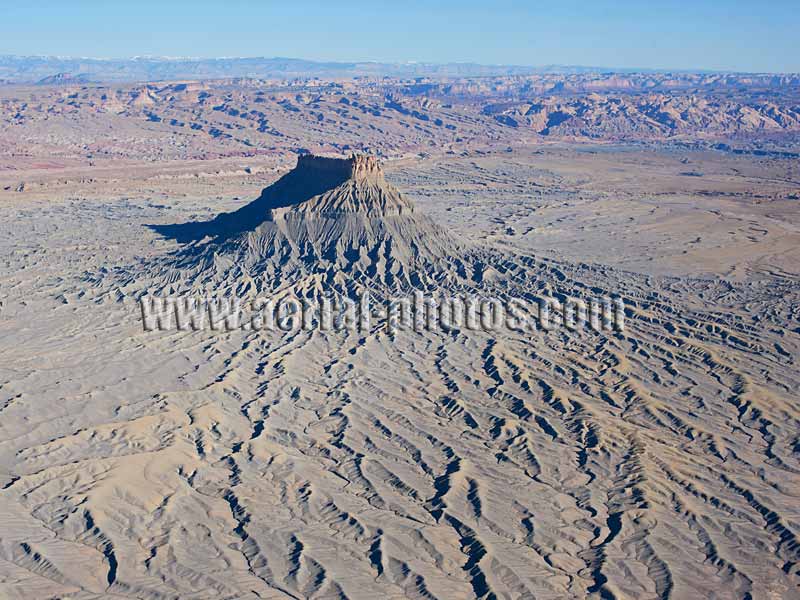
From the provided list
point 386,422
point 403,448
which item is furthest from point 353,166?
point 403,448

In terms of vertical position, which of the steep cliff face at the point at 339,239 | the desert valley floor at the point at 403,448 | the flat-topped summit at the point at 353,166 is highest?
the flat-topped summit at the point at 353,166

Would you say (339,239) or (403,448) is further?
(339,239)

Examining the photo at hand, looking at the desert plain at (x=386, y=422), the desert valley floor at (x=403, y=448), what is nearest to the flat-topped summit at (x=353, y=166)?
the desert plain at (x=386, y=422)

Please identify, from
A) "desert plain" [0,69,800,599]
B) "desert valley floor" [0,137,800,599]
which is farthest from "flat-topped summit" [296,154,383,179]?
"desert valley floor" [0,137,800,599]

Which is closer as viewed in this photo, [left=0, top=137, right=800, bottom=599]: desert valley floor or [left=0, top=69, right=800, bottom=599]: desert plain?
[left=0, top=137, right=800, bottom=599]: desert valley floor

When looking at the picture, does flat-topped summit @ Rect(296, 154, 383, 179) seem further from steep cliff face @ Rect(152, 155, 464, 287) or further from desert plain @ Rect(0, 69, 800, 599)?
desert plain @ Rect(0, 69, 800, 599)

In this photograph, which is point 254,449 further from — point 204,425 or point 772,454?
point 772,454

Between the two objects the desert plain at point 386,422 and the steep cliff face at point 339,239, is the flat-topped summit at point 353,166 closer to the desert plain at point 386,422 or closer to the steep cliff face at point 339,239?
the steep cliff face at point 339,239

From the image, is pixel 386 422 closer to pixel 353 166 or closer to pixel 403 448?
pixel 403 448
